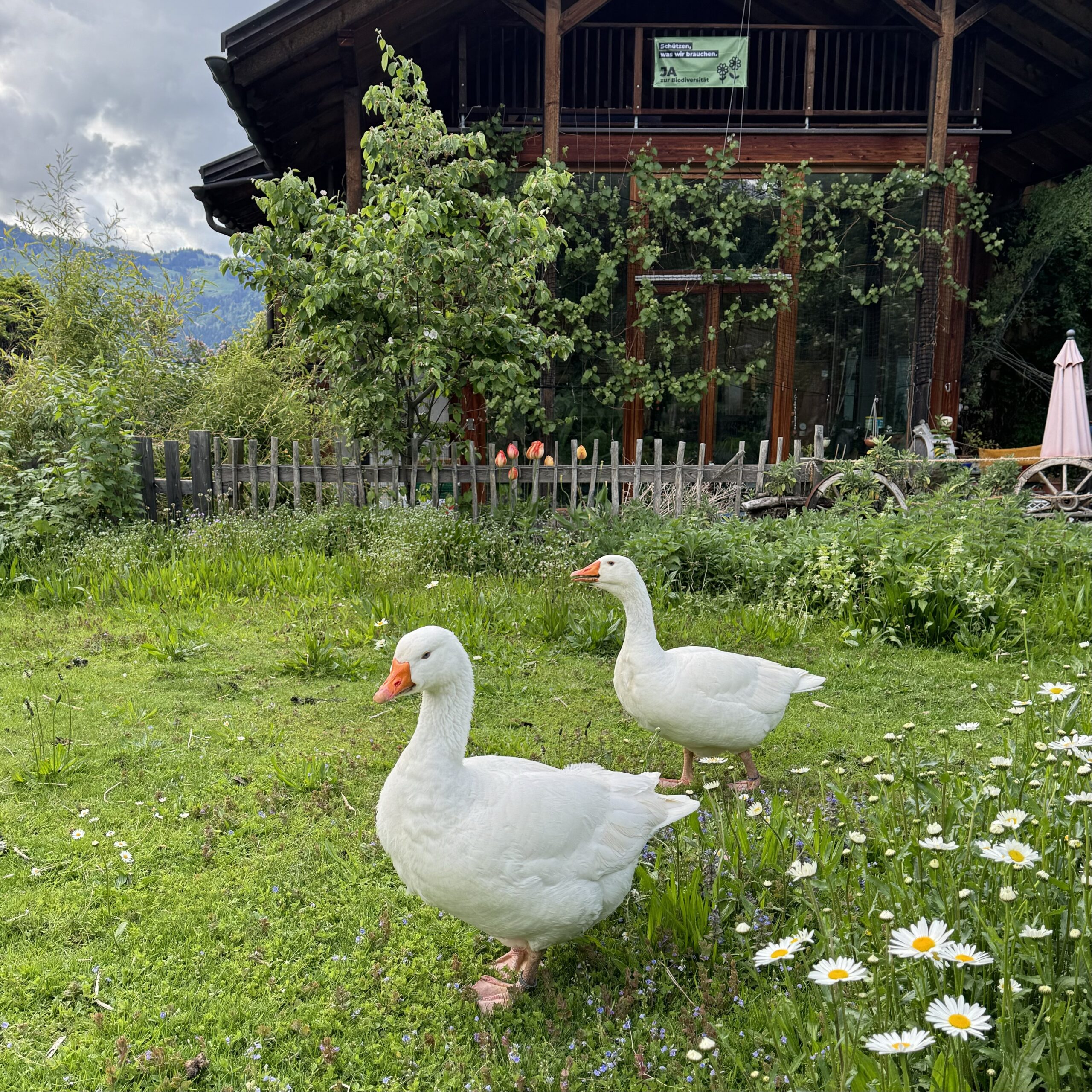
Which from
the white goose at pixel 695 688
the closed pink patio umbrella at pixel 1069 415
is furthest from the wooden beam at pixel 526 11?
the white goose at pixel 695 688

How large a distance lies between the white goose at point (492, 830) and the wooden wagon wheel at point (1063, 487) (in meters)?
6.26

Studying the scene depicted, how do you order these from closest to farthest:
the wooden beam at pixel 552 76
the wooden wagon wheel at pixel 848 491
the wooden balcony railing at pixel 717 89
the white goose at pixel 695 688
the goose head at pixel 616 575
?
the white goose at pixel 695 688 < the goose head at pixel 616 575 < the wooden wagon wheel at pixel 848 491 < the wooden beam at pixel 552 76 < the wooden balcony railing at pixel 717 89

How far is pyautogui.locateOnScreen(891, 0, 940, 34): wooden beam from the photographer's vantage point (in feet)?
30.7

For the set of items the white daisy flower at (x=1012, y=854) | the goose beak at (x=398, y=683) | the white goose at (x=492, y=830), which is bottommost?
the white goose at (x=492, y=830)

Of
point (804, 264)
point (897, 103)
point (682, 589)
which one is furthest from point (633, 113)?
point (682, 589)

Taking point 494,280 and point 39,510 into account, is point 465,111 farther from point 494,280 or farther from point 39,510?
point 39,510

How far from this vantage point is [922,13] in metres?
9.40

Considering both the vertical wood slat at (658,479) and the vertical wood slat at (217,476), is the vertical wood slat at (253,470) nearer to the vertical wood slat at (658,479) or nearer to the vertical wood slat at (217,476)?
the vertical wood slat at (217,476)

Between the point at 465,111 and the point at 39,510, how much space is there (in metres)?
6.55

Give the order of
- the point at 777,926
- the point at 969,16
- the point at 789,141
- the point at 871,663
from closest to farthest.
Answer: the point at 777,926
the point at 871,663
the point at 969,16
the point at 789,141

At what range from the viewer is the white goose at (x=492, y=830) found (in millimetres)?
2111

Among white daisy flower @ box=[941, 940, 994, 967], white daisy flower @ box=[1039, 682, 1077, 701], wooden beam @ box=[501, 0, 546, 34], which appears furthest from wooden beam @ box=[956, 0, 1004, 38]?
white daisy flower @ box=[941, 940, 994, 967]

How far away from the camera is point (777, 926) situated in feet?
7.53

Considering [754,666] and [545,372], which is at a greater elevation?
[545,372]
